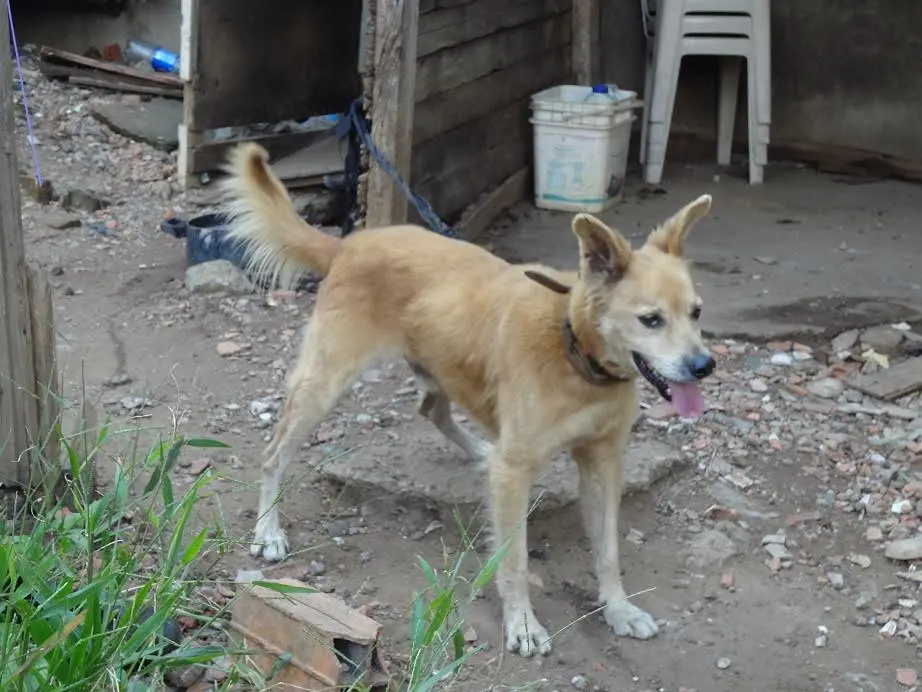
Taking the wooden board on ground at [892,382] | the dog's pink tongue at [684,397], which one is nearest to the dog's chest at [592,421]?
the dog's pink tongue at [684,397]

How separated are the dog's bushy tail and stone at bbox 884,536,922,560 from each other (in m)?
2.04

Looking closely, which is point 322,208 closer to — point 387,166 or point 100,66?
point 387,166

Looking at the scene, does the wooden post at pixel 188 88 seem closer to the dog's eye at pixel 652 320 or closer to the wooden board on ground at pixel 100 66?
the wooden board on ground at pixel 100 66

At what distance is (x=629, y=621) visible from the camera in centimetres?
363

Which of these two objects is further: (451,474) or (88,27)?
(88,27)

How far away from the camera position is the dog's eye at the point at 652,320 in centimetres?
328

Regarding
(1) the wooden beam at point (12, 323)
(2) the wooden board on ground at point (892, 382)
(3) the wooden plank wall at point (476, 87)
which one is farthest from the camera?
(3) the wooden plank wall at point (476, 87)

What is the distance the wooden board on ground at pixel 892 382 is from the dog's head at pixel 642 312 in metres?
2.02

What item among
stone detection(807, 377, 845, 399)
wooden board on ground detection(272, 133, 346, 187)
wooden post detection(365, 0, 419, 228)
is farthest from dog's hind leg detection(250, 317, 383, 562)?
wooden board on ground detection(272, 133, 346, 187)

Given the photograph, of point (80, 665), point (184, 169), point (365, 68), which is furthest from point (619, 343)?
point (184, 169)

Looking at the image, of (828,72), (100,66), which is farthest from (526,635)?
(100,66)

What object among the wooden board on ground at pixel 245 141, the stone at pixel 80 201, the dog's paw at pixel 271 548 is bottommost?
the dog's paw at pixel 271 548

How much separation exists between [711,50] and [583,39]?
88cm

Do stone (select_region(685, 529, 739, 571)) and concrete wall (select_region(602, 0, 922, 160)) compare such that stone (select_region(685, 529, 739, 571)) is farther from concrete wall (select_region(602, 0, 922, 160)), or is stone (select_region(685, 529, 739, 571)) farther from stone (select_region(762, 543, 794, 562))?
concrete wall (select_region(602, 0, 922, 160))
